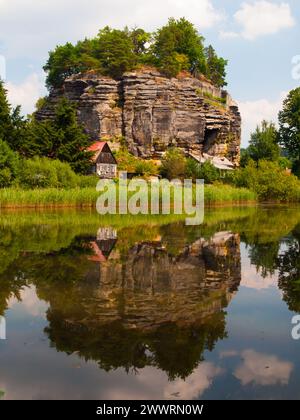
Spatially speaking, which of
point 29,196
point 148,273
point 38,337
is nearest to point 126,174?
point 29,196

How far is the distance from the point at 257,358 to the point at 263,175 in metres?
47.9

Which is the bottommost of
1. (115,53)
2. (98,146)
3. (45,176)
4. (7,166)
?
(45,176)

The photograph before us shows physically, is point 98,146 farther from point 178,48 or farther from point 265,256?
point 265,256

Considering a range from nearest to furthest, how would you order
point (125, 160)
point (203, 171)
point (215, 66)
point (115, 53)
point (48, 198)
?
Answer: 1. point (48, 198)
2. point (203, 171)
3. point (125, 160)
4. point (115, 53)
5. point (215, 66)

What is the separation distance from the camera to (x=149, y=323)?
7059 mm

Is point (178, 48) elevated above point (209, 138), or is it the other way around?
point (178, 48)

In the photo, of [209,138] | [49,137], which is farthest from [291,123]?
[49,137]

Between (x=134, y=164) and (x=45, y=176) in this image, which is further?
(x=134, y=164)

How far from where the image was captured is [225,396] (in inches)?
189

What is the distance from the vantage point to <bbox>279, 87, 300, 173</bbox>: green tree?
6838 cm

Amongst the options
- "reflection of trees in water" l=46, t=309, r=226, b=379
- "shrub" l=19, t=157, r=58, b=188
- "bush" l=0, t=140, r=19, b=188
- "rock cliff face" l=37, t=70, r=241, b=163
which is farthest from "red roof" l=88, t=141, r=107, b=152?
"reflection of trees in water" l=46, t=309, r=226, b=379

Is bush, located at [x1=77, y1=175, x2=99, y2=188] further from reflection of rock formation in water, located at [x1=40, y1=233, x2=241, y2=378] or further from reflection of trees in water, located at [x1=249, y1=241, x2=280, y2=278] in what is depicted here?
reflection of rock formation in water, located at [x1=40, y1=233, x2=241, y2=378]

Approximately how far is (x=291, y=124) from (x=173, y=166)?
2443cm

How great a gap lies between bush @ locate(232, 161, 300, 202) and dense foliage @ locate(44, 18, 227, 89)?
21427 millimetres
